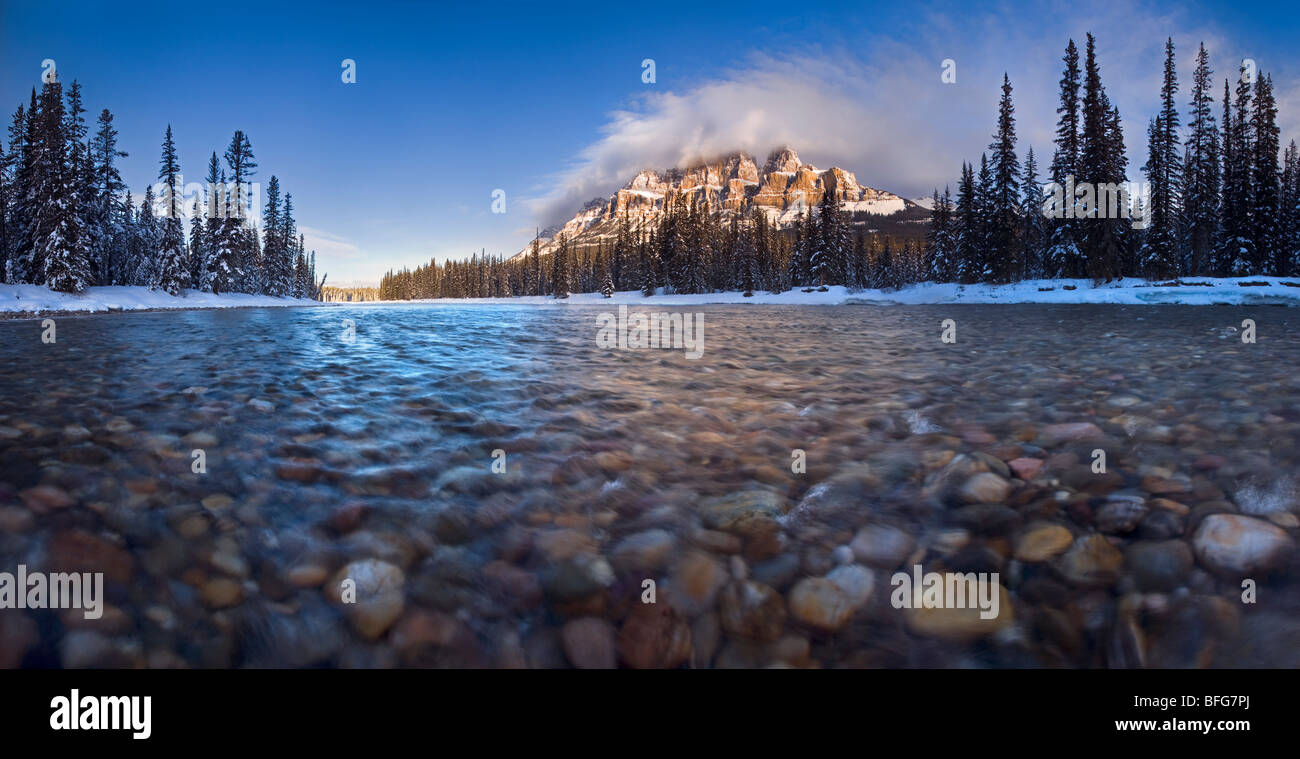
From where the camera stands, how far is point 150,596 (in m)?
1.97

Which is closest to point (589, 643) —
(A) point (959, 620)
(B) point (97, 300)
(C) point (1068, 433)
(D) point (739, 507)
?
(D) point (739, 507)

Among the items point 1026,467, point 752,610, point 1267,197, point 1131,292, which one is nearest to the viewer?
point 752,610

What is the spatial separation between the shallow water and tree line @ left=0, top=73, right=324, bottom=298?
1976 inches

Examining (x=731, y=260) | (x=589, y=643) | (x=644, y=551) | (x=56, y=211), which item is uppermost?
(x=731, y=260)

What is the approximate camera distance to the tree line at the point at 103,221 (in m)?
38.2

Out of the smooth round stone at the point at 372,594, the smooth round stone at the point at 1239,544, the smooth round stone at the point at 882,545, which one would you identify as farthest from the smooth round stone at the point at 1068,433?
the smooth round stone at the point at 372,594

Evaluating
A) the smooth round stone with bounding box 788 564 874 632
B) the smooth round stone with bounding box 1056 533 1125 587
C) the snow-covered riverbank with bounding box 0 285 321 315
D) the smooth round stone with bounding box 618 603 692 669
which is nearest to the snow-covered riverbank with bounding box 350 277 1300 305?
the smooth round stone with bounding box 1056 533 1125 587

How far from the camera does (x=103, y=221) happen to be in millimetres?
49281

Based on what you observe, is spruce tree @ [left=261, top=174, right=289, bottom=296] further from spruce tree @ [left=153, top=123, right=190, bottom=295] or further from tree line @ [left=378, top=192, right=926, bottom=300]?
tree line @ [left=378, top=192, right=926, bottom=300]

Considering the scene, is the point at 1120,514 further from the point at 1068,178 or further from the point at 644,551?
the point at 1068,178

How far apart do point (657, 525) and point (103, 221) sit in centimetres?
7066

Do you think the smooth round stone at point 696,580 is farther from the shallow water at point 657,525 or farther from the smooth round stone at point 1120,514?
the smooth round stone at point 1120,514

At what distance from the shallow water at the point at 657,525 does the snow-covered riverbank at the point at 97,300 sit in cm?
3625
